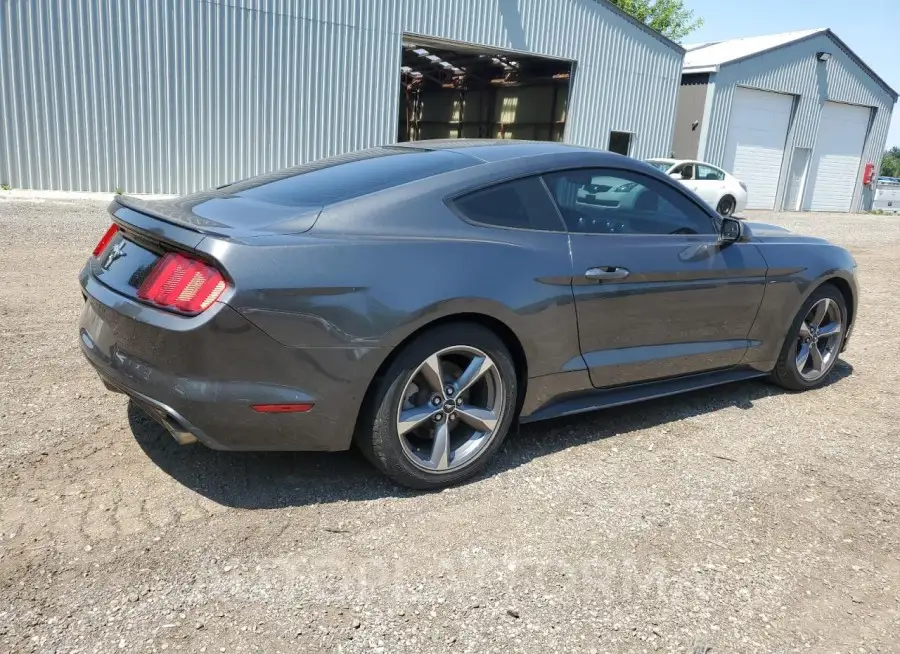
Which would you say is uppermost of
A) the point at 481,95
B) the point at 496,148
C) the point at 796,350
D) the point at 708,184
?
the point at 481,95

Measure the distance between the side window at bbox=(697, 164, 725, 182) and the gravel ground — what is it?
1603 cm

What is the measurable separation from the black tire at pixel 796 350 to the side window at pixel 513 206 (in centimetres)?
215

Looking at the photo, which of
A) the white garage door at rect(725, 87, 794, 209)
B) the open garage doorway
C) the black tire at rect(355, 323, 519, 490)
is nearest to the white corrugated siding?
the white garage door at rect(725, 87, 794, 209)

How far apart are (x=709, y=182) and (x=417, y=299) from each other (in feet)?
59.1

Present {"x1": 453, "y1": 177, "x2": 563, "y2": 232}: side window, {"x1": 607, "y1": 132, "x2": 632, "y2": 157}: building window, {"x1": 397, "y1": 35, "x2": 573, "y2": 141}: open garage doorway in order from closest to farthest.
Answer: {"x1": 453, "y1": 177, "x2": 563, "y2": 232}: side window → {"x1": 607, "y1": 132, "x2": 632, "y2": 157}: building window → {"x1": 397, "y1": 35, "x2": 573, "y2": 141}: open garage doorway

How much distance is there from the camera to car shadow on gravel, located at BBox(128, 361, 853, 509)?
10.2 ft

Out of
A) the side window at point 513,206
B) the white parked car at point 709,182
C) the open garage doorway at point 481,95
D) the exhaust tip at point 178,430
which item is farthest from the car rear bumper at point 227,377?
the open garage doorway at point 481,95

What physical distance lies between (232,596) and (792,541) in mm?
2234

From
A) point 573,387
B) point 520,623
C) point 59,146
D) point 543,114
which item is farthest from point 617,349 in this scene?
point 543,114

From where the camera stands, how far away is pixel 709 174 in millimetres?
19188

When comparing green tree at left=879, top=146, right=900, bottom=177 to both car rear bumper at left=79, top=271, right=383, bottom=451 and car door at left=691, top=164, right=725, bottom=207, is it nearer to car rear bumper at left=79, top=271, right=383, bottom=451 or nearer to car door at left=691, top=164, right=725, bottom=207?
car door at left=691, top=164, right=725, bottom=207

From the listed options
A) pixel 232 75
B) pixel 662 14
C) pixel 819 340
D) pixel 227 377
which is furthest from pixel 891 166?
pixel 227 377

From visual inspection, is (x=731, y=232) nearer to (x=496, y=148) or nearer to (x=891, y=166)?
(x=496, y=148)

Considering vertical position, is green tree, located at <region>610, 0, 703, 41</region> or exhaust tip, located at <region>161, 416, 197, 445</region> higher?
green tree, located at <region>610, 0, 703, 41</region>
